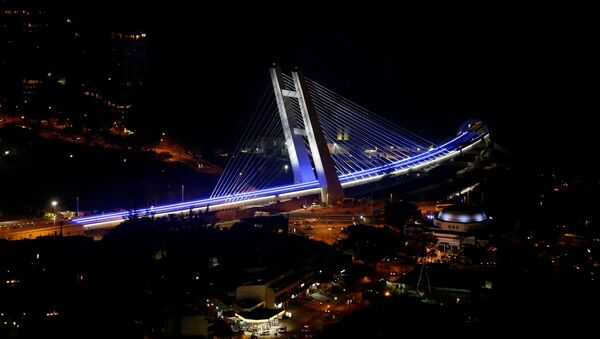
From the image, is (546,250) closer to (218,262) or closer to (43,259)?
(218,262)

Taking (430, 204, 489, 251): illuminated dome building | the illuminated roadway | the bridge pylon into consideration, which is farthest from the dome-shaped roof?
the illuminated roadway

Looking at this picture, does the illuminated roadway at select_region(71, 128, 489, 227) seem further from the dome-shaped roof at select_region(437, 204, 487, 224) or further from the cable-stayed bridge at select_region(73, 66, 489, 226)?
the dome-shaped roof at select_region(437, 204, 487, 224)

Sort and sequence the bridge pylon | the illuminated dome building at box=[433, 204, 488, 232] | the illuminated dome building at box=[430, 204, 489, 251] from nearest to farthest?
1. the illuminated dome building at box=[430, 204, 489, 251]
2. the illuminated dome building at box=[433, 204, 488, 232]
3. the bridge pylon

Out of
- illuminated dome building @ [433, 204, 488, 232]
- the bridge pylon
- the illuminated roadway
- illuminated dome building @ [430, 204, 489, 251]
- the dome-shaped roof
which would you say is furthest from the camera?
the bridge pylon

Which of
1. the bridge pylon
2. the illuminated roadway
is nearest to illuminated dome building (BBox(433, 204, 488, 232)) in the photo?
the bridge pylon

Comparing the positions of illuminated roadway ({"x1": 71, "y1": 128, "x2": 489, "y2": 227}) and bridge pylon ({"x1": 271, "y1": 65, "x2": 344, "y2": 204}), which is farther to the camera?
bridge pylon ({"x1": 271, "y1": 65, "x2": 344, "y2": 204})

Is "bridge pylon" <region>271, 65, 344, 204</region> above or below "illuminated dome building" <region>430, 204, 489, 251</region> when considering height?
above

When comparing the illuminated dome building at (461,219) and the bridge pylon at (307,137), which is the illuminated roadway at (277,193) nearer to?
the bridge pylon at (307,137)

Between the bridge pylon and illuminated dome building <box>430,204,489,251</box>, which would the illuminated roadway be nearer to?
the bridge pylon
